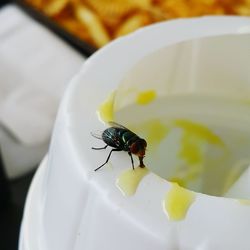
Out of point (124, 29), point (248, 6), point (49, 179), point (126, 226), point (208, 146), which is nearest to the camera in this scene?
point (126, 226)

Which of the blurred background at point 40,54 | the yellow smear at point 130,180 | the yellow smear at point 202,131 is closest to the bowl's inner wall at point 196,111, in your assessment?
the yellow smear at point 202,131

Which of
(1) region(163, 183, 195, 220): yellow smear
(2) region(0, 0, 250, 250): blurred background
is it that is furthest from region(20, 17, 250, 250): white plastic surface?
(2) region(0, 0, 250, 250): blurred background

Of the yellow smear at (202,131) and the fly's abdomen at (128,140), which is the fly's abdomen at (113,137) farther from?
the yellow smear at (202,131)

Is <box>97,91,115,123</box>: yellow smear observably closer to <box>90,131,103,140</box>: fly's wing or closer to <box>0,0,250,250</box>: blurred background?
<box>90,131,103,140</box>: fly's wing

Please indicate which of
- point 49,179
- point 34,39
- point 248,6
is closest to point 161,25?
point 49,179

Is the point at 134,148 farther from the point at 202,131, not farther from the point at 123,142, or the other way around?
the point at 202,131

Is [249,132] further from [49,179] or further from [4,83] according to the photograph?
[4,83]
